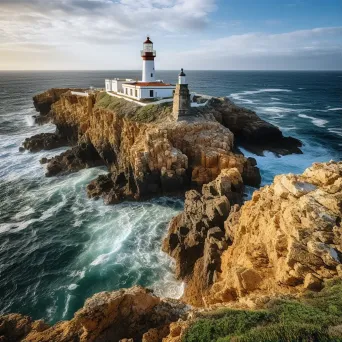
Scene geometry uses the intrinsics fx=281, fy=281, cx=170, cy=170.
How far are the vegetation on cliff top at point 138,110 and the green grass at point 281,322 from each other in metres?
27.8

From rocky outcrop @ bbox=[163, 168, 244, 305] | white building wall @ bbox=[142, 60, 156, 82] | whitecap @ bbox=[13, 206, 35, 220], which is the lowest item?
whitecap @ bbox=[13, 206, 35, 220]

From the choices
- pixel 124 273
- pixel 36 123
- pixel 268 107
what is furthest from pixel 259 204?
pixel 268 107

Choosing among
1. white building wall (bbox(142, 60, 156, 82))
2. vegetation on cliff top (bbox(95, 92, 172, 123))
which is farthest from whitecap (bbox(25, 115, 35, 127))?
white building wall (bbox(142, 60, 156, 82))

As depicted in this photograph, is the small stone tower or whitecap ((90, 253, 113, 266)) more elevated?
the small stone tower

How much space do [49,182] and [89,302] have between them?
25.5 metres

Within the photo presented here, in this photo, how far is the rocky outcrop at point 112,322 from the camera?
8484mm

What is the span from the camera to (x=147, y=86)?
132 ft

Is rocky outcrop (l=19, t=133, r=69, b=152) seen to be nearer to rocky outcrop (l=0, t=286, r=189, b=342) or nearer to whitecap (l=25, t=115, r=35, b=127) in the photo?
whitecap (l=25, t=115, r=35, b=127)

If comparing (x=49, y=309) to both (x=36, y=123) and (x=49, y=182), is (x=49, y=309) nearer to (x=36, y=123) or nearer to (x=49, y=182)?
(x=49, y=182)

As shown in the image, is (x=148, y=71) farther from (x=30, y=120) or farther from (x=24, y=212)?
(x=30, y=120)

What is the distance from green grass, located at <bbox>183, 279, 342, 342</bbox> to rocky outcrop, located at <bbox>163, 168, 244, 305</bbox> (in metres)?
6.60

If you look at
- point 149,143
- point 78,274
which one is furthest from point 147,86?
point 78,274

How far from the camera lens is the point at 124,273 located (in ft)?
58.6

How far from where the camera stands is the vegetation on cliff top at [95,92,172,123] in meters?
34.0
